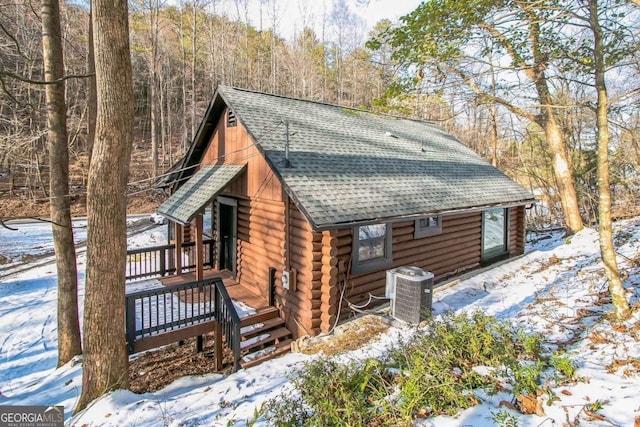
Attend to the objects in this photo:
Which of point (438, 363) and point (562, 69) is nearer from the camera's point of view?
point (438, 363)

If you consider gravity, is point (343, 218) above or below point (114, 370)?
above

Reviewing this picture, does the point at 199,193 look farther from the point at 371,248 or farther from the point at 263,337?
the point at 371,248

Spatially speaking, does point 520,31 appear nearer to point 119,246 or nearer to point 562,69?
point 562,69

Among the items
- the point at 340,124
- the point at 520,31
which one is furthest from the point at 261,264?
the point at 520,31

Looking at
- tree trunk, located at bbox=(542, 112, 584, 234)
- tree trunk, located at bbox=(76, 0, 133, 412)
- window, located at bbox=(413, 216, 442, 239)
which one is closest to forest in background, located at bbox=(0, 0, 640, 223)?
tree trunk, located at bbox=(542, 112, 584, 234)

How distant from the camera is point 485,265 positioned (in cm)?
1059

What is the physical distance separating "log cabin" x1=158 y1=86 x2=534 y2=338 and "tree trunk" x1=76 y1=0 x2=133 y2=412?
2728mm

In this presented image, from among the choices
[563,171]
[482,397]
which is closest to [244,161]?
[482,397]

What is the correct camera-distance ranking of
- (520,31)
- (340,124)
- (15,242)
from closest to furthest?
(520,31) → (340,124) → (15,242)

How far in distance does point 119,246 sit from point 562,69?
7.58 metres

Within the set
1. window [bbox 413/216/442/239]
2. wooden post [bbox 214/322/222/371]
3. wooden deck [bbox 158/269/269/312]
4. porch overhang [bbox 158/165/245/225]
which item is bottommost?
wooden post [bbox 214/322/222/371]

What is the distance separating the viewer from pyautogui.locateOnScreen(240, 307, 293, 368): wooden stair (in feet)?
21.3

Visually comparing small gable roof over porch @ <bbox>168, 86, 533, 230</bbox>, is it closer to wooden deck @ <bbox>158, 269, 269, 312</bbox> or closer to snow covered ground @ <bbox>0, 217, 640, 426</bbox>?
snow covered ground @ <bbox>0, 217, 640, 426</bbox>

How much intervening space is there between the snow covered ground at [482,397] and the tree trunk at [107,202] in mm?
527
